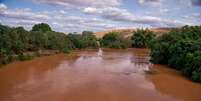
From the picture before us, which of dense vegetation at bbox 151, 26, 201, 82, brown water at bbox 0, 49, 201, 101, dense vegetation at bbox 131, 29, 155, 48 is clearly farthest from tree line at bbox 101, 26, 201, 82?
dense vegetation at bbox 131, 29, 155, 48

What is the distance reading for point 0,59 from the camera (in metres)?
26.8

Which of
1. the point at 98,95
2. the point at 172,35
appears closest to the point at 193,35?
the point at 172,35

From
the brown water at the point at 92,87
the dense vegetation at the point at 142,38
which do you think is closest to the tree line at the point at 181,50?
the brown water at the point at 92,87

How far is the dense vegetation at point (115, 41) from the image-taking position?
62.2 m

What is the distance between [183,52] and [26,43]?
23.0 m

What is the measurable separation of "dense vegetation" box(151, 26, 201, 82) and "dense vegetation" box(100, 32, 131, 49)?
86.7 feet

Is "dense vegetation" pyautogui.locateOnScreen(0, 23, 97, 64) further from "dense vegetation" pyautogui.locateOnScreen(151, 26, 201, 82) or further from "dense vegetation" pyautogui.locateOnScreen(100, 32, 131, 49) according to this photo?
"dense vegetation" pyautogui.locateOnScreen(151, 26, 201, 82)

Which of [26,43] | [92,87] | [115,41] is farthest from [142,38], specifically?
[92,87]

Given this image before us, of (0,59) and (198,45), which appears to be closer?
(198,45)

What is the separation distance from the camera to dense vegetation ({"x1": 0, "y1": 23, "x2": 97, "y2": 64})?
3080 cm

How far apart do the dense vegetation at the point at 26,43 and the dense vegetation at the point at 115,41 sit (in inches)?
356

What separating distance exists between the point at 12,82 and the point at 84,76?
626cm

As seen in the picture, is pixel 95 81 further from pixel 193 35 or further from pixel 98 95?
pixel 193 35

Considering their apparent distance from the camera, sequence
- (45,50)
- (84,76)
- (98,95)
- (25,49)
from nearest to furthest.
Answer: (98,95) < (84,76) < (25,49) < (45,50)
